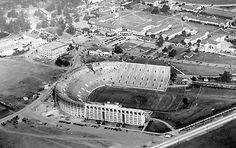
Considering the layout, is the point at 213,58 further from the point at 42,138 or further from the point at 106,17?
the point at 42,138

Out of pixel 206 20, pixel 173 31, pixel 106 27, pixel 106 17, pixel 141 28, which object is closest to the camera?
pixel 173 31

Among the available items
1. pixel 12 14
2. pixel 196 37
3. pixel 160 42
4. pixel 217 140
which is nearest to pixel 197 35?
pixel 196 37

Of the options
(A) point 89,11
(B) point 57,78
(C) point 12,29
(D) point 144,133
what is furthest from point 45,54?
(D) point 144,133

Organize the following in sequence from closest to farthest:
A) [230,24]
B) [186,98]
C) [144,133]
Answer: [144,133], [186,98], [230,24]

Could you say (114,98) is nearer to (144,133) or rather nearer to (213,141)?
(144,133)

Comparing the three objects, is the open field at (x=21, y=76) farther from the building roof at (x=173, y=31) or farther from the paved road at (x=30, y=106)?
the building roof at (x=173, y=31)
